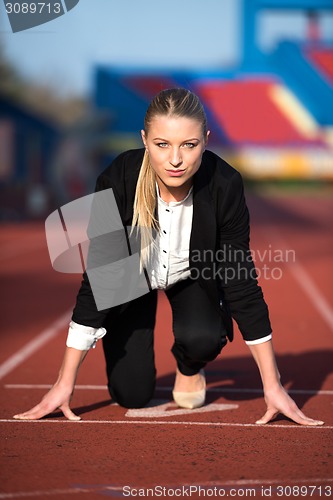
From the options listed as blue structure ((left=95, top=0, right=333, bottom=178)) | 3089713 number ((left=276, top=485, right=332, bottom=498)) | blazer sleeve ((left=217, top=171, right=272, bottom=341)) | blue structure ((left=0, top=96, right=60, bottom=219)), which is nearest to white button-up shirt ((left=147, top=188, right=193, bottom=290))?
blazer sleeve ((left=217, top=171, right=272, bottom=341))

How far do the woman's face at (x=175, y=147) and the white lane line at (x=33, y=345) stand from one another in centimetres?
248

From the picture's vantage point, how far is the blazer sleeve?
172 inches

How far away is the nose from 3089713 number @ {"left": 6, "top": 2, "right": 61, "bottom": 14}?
13.2 ft

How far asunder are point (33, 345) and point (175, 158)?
3584mm

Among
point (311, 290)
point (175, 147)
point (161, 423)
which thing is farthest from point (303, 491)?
point (311, 290)

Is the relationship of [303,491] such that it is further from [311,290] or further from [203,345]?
[311,290]

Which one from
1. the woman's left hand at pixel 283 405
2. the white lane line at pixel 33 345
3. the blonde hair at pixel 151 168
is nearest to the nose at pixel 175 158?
the blonde hair at pixel 151 168

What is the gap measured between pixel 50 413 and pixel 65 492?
4.27 feet

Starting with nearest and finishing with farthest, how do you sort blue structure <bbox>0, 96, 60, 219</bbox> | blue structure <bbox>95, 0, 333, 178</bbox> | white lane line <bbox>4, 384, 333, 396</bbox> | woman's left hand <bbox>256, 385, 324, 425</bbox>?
woman's left hand <bbox>256, 385, 324, 425</bbox>
white lane line <bbox>4, 384, 333, 396</bbox>
blue structure <bbox>0, 96, 60, 219</bbox>
blue structure <bbox>95, 0, 333, 178</bbox>

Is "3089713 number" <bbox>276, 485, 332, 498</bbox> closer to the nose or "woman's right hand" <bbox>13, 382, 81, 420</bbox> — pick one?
"woman's right hand" <bbox>13, 382, 81, 420</bbox>

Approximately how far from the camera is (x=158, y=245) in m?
4.59

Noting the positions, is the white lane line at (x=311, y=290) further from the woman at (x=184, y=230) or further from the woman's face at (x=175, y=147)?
the woman's face at (x=175, y=147)

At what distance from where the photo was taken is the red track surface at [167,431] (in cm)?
358

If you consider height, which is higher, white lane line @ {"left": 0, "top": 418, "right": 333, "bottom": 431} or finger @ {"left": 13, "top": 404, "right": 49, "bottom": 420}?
finger @ {"left": 13, "top": 404, "right": 49, "bottom": 420}
